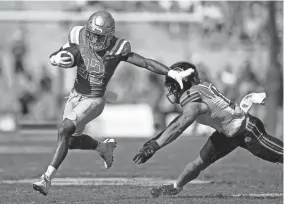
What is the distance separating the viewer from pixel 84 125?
7871mm

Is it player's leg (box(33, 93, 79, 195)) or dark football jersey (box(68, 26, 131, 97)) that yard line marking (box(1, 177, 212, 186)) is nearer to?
dark football jersey (box(68, 26, 131, 97))

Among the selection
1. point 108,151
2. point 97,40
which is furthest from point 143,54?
point 97,40

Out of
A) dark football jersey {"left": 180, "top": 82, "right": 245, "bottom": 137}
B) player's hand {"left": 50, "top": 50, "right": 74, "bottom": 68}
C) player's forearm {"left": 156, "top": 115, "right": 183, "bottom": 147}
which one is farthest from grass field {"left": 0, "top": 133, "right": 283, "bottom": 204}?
player's hand {"left": 50, "top": 50, "right": 74, "bottom": 68}

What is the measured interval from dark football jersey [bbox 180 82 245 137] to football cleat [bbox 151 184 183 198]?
690 millimetres

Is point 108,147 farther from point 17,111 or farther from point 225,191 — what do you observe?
point 17,111

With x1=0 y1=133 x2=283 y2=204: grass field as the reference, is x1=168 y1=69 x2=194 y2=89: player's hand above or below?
above

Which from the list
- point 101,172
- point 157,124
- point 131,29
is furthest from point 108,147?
point 131,29

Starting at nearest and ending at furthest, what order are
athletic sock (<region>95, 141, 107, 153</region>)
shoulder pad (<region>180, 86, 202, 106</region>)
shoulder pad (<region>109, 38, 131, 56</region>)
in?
shoulder pad (<region>180, 86, 202, 106</region>), shoulder pad (<region>109, 38, 131, 56</region>), athletic sock (<region>95, 141, 107, 153</region>)

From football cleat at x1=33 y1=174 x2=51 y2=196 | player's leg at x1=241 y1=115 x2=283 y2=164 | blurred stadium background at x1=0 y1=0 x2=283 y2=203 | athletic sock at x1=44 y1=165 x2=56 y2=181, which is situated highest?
player's leg at x1=241 y1=115 x2=283 y2=164

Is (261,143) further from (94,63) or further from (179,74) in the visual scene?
(94,63)

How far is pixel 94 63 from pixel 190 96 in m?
1.23

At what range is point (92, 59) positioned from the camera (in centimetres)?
788

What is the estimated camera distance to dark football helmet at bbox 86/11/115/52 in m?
7.65

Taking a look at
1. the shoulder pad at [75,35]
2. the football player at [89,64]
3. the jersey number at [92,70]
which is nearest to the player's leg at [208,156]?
the football player at [89,64]
